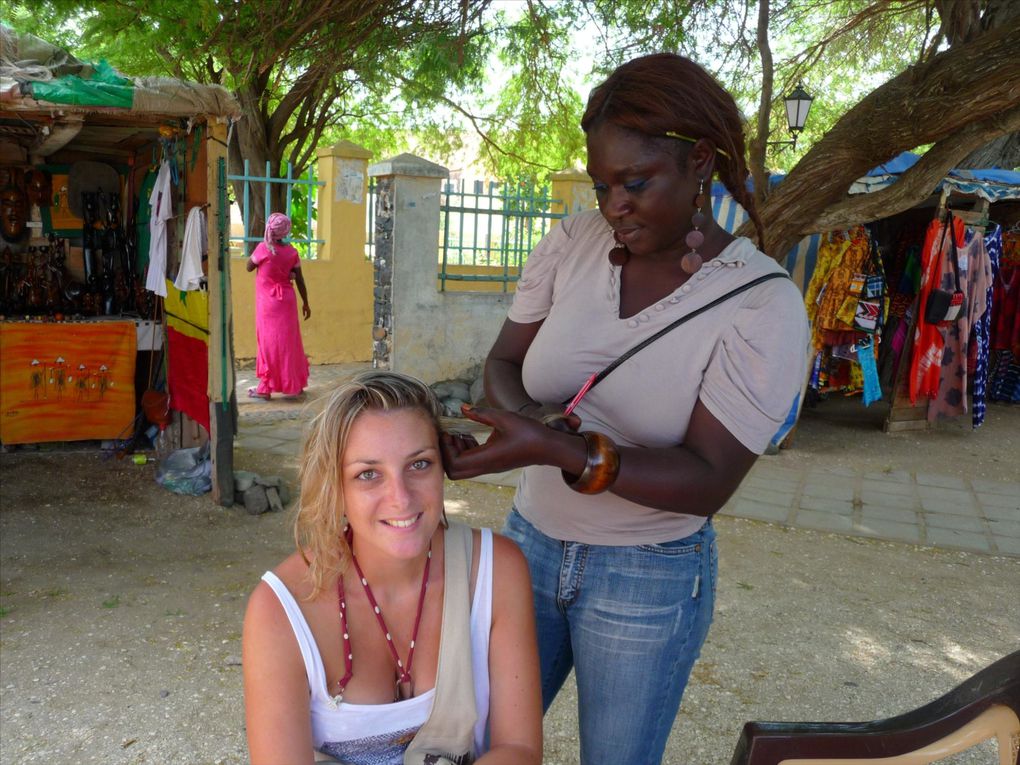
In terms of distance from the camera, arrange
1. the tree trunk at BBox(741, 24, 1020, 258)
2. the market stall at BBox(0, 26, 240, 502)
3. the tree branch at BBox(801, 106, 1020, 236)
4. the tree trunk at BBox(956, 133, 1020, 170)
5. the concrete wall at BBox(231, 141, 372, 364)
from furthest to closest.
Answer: the concrete wall at BBox(231, 141, 372, 364) → the tree trunk at BBox(956, 133, 1020, 170) → the market stall at BBox(0, 26, 240, 502) → the tree branch at BBox(801, 106, 1020, 236) → the tree trunk at BBox(741, 24, 1020, 258)

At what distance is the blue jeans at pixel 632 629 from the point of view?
155 cm

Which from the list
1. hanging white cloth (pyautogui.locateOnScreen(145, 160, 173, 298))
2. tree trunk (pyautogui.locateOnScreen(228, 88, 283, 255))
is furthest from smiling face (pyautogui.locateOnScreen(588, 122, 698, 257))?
tree trunk (pyautogui.locateOnScreen(228, 88, 283, 255))

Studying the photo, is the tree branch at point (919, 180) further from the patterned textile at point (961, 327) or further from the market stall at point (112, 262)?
the market stall at point (112, 262)

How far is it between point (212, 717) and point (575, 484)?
86.3 inches

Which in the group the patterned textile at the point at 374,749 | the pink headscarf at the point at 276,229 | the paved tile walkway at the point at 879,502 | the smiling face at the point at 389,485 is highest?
the pink headscarf at the point at 276,229

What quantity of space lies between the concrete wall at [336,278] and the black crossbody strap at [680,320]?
849 cm

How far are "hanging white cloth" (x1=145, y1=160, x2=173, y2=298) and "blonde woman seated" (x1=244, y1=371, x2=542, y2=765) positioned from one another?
4.42 metres

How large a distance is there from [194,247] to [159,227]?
0.74 m

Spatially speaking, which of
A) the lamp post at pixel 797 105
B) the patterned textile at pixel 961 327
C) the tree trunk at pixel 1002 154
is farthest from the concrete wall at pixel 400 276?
the tree trunk at pixel 1002 154

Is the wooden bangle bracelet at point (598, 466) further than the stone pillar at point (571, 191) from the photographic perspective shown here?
No

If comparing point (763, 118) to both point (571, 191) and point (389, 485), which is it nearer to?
point (571, 191)

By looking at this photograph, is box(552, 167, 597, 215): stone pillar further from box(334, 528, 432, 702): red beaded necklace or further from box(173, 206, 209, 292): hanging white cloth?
box(334, 528, 432, 702): red beaded necklace

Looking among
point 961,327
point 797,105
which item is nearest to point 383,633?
point 961,327

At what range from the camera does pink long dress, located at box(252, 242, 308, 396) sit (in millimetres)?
7828
